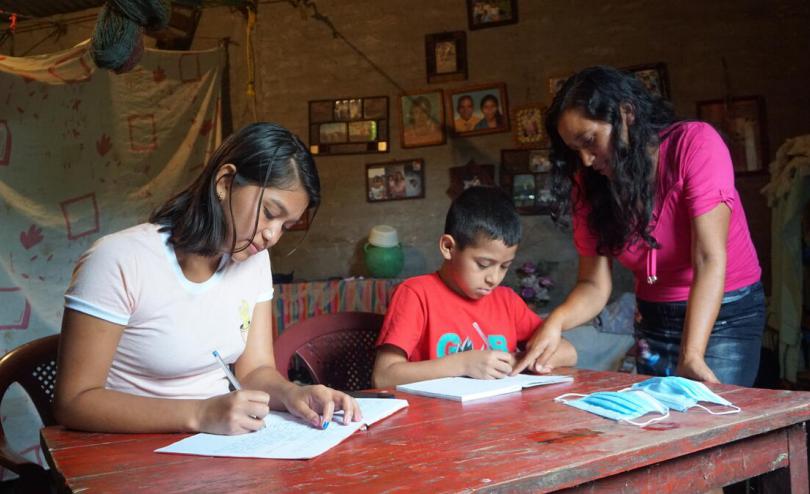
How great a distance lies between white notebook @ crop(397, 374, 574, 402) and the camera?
155 cm

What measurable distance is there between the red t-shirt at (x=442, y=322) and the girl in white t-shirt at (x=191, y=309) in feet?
1.57

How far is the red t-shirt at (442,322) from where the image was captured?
6.73 feet

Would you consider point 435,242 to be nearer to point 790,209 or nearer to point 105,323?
point 790,209

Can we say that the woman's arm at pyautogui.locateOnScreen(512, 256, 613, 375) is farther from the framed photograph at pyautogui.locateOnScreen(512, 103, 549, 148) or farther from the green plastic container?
the framed photograph at pyautogui.locateOnScreen(512, 103, 549, 148)

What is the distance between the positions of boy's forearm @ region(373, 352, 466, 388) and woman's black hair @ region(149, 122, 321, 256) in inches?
23.8

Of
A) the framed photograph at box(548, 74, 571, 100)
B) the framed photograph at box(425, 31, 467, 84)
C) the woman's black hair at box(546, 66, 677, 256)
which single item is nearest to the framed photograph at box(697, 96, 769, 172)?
the framed photograph at box(548, 74, 571, 100)

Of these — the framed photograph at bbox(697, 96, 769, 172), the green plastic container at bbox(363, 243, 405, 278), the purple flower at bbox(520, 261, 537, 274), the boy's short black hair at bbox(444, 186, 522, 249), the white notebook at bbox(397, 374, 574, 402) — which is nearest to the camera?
the white notebook at bbox(397, 374, 574, 402)

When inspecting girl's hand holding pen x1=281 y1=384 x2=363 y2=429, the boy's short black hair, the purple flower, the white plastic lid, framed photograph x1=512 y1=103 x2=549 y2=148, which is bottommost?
the purple flower

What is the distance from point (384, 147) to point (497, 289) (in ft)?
11.5

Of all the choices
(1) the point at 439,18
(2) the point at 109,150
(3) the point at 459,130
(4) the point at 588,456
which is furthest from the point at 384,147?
(4) the point at 588,456

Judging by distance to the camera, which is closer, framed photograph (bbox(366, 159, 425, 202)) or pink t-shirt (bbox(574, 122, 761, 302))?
pink t-shirt (bbox(574, 122, 761, 302))

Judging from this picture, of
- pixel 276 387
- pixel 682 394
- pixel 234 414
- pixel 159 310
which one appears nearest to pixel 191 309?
pixel 159 310

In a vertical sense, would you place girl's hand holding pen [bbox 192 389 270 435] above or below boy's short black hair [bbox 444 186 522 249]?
below

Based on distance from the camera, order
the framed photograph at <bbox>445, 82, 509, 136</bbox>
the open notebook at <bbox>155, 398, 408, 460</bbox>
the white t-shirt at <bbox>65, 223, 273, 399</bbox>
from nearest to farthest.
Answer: the open notebook at <bbox>155, 398, 408, 460</bbox> → the white t-shirt at <bbox>65, 223, 273, 399</bbox> → the framed photograph at <bbox>445, 82, 509, 136</bbox>
